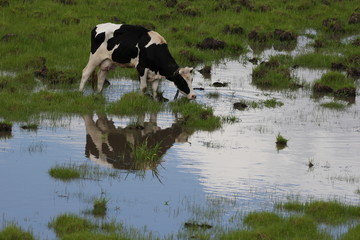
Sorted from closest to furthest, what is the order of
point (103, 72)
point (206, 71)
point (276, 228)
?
point (276, 228), point (103, 72), point (206, 71)

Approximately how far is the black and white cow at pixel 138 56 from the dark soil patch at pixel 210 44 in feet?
20.8

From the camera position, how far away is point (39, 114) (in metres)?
17.7

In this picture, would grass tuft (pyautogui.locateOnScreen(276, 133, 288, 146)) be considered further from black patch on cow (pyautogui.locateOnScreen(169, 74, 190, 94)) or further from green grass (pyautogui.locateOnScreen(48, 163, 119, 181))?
black patch on cow (pyautogui.locateOnScreen(169, 74, 190, 94))

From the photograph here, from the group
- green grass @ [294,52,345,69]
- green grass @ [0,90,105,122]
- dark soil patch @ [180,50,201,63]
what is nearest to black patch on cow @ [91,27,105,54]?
green grass @ [0,90,105,122]

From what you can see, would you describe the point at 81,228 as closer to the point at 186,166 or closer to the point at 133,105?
the point at 186,166

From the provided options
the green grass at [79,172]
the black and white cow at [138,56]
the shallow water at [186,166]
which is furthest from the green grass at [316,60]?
the green grass at [79,172]

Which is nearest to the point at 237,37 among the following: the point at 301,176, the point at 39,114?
the point at 39,114

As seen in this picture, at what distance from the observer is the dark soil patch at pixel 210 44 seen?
1056 inches

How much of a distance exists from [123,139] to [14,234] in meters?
6.25

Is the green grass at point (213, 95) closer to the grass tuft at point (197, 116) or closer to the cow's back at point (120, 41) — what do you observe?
the grass tuft at point (197, 116)

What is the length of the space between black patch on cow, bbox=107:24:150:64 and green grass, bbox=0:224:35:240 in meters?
10.4

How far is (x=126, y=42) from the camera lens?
2039 cm

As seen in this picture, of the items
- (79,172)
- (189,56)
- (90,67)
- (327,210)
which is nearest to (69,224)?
(79,172)

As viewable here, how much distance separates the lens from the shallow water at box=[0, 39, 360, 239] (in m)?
11.9
